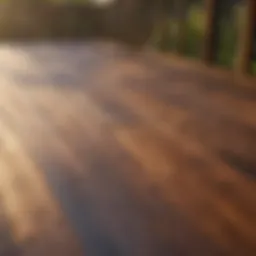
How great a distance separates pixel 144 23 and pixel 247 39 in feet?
2.58

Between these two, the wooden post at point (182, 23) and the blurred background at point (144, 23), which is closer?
the blurred background at point (144, 23)

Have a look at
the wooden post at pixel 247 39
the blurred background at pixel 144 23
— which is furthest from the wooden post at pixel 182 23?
the wooden post at pixel 247 39

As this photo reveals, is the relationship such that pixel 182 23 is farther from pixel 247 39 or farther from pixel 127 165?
pixel 127 165

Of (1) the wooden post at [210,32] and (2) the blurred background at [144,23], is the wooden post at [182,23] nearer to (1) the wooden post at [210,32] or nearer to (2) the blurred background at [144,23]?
(2) the blurred background at [144,23]

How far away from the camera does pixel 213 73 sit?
150 centimetres

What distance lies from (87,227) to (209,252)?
145 millimetres

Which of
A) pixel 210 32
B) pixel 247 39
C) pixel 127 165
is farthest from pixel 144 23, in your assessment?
pixel 127 165

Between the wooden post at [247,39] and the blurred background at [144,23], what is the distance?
1 cm

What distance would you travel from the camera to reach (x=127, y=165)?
0.84 m

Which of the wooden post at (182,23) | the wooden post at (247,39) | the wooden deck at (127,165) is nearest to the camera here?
the wooden deck at (127,165)

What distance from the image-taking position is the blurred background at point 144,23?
1950 mm

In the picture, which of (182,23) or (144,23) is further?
(144,23)

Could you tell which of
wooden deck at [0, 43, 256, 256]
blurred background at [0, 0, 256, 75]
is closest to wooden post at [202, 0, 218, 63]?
blurred background at [0, 0, 256, 75]

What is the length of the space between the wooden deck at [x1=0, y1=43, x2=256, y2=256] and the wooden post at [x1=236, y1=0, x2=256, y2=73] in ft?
1.27
